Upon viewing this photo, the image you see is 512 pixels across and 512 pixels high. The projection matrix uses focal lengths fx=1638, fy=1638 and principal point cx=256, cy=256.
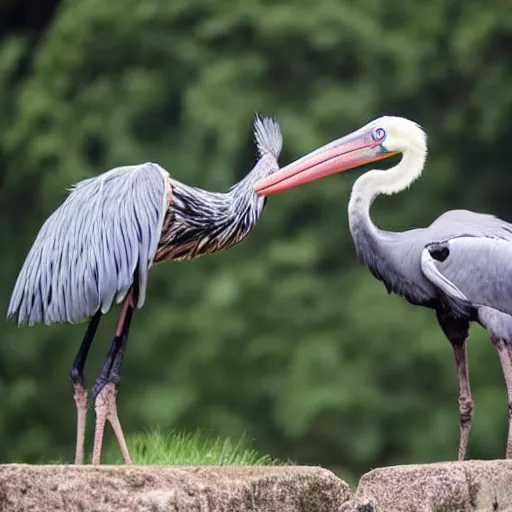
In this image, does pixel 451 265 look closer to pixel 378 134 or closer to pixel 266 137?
pixel 378 134

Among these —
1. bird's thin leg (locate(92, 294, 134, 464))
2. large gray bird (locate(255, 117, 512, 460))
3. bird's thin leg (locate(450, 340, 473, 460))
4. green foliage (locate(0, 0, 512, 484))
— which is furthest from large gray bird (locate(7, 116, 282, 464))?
green foliage (locate(0, 0, 512, 484))

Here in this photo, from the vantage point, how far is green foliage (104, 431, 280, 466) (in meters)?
6.68

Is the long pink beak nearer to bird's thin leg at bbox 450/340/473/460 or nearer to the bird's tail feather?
the bird's tail feather

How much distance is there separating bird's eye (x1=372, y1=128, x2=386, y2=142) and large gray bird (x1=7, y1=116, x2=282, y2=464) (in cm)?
83

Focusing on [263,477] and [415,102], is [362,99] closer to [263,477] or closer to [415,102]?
[415,102]

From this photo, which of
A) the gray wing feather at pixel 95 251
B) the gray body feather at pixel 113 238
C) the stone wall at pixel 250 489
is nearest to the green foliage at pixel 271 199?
the gray body feather at pixel 113 238

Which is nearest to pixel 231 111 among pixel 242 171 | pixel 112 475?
pixel 242 171

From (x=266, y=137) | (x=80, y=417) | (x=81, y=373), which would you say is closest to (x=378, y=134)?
(x=266, y=137)

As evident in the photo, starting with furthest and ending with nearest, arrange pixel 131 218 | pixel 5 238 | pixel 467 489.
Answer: pixel 5 238 < pixel 131 218 < pixel 467 489

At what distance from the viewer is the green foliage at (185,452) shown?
668cm

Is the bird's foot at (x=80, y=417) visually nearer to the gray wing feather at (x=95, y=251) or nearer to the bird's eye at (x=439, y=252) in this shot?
the gray wing feather at (x=95, y=251)

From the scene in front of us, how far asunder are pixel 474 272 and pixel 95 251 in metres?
1.54

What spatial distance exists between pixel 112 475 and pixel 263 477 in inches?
21.3

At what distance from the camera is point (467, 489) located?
18.2 ft
